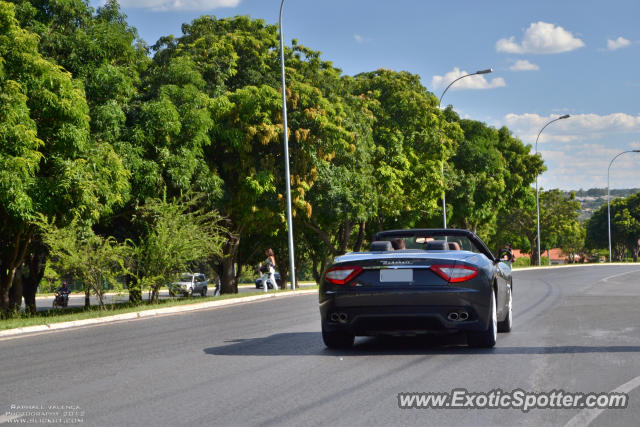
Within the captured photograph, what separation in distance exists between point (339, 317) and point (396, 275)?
80 centimetres

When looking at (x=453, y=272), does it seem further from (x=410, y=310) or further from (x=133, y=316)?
(x=133, y=316)

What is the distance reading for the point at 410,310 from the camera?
8727 mm

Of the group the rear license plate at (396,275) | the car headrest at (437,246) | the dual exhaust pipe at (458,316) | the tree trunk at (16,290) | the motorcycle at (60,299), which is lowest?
the motorcycle at (60,299)

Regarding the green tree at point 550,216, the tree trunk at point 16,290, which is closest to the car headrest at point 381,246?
the tree trunk at point 16,290

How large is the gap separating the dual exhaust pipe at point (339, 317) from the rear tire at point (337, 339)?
0.29m

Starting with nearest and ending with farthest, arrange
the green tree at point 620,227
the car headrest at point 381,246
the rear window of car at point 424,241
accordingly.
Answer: the car headrest at point 381,246 < the rear window of car at point 424,241 < the green tree at point 620,227

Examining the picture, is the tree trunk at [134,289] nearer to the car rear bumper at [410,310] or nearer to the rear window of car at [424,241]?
the rear window of car at [424,241]

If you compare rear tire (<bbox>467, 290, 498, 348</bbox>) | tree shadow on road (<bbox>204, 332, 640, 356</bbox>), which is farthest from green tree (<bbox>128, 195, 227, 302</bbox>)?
rear tire (<bbox>467, 290, 498, 348</bbox>)

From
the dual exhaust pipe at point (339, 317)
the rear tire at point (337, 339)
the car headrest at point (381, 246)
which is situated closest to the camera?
the dual exhaust pipe at point (339, 317)

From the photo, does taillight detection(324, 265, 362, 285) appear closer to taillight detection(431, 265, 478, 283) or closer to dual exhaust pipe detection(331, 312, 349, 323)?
dual exhaust pipe detection(331, 312, 349, 323)

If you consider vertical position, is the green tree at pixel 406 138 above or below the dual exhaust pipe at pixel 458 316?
above

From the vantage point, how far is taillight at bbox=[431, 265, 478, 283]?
29.0ft

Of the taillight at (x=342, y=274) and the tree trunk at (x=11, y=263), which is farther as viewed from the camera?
the tree trunk at (x=11, y=263)

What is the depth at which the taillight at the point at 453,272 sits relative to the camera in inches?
348
